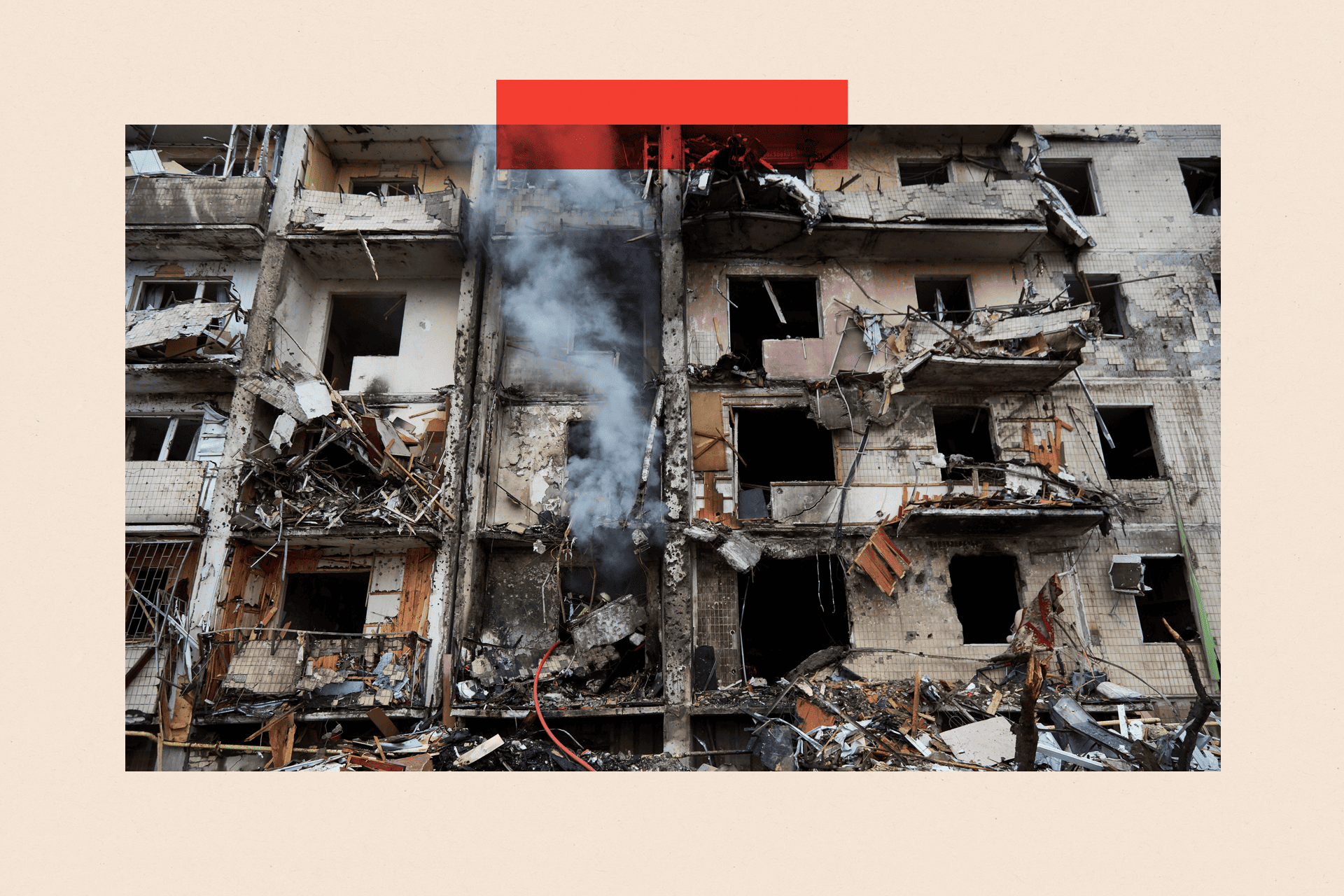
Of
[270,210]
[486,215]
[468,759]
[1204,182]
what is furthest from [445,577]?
[1204,182]

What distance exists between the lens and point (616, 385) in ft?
51.0

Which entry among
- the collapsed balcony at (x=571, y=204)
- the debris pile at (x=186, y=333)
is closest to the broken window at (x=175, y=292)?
the debris pile at (x=186, y=333)

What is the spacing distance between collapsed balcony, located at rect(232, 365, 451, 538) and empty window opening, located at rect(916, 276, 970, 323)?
34.6 feet

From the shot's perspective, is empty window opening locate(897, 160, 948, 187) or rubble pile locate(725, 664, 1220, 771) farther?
empty window opening locate(897, 160, 948, 187)

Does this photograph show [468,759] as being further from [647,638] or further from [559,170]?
[559,170]

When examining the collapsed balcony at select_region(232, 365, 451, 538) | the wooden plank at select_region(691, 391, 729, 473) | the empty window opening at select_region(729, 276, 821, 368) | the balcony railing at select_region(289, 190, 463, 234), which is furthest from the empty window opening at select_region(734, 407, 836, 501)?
the balcony railing at select_region(289, 190, 463, 234)

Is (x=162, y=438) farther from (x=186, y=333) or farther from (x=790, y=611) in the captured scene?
(x=790, y=611)

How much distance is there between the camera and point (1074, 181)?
16594mm

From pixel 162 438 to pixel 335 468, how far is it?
429cm

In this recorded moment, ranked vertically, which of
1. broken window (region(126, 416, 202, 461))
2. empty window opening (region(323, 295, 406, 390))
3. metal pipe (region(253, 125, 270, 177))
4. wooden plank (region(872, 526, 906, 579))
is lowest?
wooden plank (region(872, 526, 906, 579))

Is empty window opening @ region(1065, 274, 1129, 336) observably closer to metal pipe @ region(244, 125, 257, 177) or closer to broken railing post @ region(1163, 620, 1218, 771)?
broken railing post @ region(1163, 620, 1218, 771)

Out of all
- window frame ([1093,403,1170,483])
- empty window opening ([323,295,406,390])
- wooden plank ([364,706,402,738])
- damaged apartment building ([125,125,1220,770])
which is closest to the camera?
wooden plank ([364,706,402,738])

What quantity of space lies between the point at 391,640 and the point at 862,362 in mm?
10364

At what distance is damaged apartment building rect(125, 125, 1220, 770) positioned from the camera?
12547 mm
